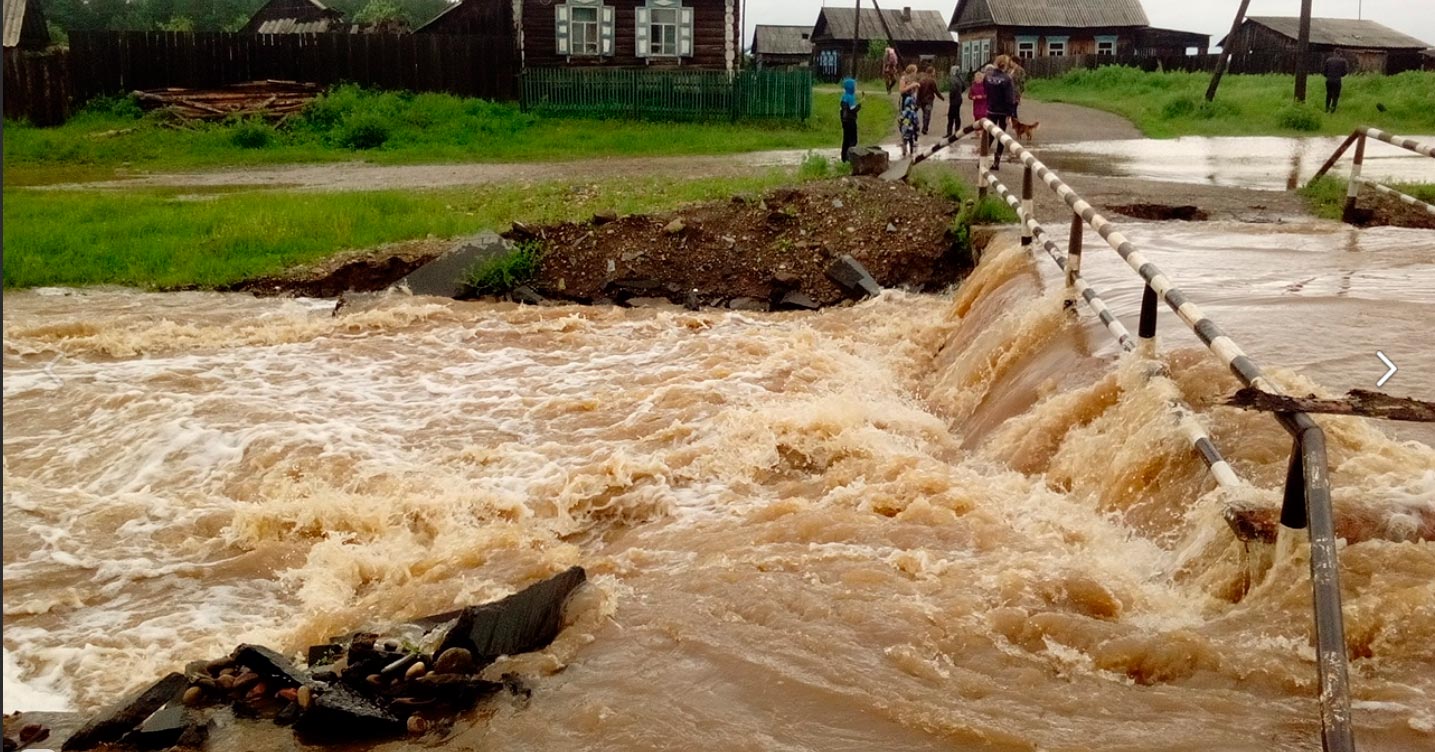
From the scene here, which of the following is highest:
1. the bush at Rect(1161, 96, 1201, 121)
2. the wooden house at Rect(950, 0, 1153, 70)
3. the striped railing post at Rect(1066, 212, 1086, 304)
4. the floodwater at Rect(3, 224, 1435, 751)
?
the wooden house at Rect(950, 0, 1153, 70)

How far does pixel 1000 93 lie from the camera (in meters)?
16.2

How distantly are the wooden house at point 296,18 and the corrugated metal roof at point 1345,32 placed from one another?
38.8m

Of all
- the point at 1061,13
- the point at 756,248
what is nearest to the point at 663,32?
the point at 756,248

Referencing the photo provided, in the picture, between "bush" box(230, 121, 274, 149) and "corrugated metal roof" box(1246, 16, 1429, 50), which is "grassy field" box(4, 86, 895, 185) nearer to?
"bush" box(230, 121, 274, 149)

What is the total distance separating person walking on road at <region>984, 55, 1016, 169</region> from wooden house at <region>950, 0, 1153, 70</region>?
126ft

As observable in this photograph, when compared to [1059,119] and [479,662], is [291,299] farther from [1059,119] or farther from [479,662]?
[1059,119]

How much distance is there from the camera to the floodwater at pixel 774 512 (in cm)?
399

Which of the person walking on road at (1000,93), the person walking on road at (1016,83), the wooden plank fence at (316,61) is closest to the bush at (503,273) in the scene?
the person walking on road at (1000,93)

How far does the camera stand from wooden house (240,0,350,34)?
4153 cm

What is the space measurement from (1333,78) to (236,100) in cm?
2595

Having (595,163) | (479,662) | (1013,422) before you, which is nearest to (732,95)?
(595,163)

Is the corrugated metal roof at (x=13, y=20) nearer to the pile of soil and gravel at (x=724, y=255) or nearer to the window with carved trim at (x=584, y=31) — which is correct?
the window with carved trim at (x=584, y=31)

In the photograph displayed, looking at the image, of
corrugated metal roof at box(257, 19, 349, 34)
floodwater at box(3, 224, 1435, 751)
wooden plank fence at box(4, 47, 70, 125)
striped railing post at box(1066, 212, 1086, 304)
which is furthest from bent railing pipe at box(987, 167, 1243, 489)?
corrugated metal roof at box(257, 19, 349, 34)

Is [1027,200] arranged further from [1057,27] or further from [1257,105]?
[1057,27]
